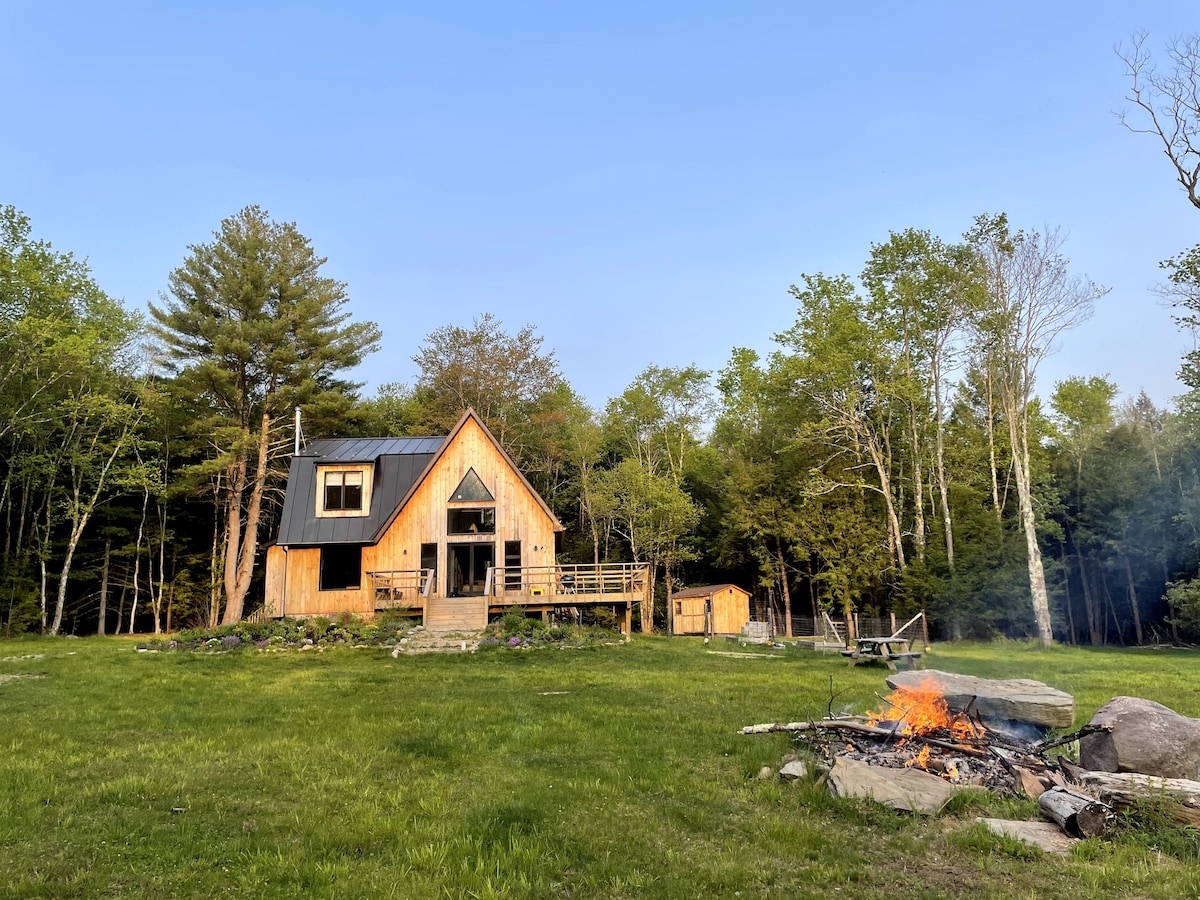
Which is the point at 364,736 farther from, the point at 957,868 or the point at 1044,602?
the point at 1044,602

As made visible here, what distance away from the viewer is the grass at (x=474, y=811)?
4312 millimetres

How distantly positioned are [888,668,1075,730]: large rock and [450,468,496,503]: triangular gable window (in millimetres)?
17860

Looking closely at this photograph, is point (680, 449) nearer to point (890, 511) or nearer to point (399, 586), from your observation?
point (890, 511)

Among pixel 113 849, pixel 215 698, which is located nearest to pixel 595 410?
pixel 215 698

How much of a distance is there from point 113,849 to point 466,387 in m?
31.6

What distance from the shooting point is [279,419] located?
31.1 metres

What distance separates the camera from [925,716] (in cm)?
665

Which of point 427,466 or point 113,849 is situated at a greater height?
point 427,466

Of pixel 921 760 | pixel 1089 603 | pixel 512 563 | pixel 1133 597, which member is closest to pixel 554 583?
pixel 512 563

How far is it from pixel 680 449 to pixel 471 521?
694 inches

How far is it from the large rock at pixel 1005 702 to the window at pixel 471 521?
1804 centimetres

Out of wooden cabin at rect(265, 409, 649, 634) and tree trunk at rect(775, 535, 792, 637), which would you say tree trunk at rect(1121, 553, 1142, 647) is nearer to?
tree trunk at rect(775, 535, 792, 637)

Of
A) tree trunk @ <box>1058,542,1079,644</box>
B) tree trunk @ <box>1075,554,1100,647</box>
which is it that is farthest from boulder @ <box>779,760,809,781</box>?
tree trunk @ <box>1075,554,1100,647</box>

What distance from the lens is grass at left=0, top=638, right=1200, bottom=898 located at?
4312 mm
